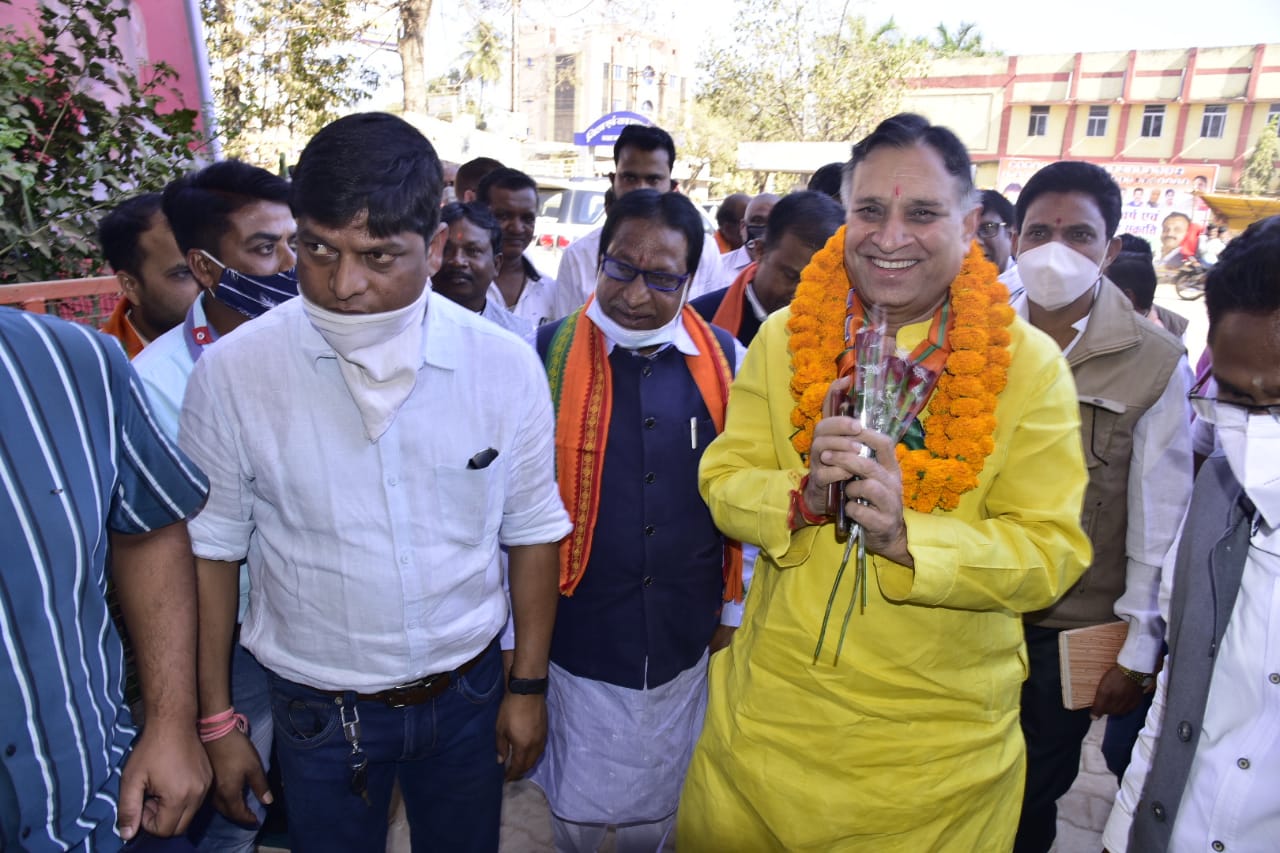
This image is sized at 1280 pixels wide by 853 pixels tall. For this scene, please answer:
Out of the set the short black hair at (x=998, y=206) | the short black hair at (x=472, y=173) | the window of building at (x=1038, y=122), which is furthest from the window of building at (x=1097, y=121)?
the short black hair at (x=472, y=173)

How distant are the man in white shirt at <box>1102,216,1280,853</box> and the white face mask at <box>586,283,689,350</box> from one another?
1.41 m

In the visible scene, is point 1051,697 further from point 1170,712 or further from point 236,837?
point 236,837

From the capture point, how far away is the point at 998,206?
5.00 meters

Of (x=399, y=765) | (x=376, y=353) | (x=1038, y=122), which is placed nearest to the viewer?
(x=376, y=353)

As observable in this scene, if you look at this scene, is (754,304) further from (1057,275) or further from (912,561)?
(912,561)

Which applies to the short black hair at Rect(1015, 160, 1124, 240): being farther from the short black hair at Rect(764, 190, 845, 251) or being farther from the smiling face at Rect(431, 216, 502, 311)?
Result: the smiling face at Rect(431, 216, 502, 311)

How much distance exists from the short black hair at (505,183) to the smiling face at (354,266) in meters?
3.52

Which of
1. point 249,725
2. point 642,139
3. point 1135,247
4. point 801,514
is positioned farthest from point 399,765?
point 1135,247

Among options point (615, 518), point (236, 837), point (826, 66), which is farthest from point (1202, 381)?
point (826, 66)

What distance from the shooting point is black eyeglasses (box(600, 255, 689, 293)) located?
101 inches

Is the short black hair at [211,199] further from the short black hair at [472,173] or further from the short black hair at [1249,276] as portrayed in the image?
the short black hair at [472,173]

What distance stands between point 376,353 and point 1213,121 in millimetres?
41069

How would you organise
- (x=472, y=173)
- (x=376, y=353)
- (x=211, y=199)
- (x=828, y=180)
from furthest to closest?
(x=472, y=173)
(x=828, y=180)
(x=211, y=199)
(x=376, y=353)

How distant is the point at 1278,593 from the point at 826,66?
81.9 feet
